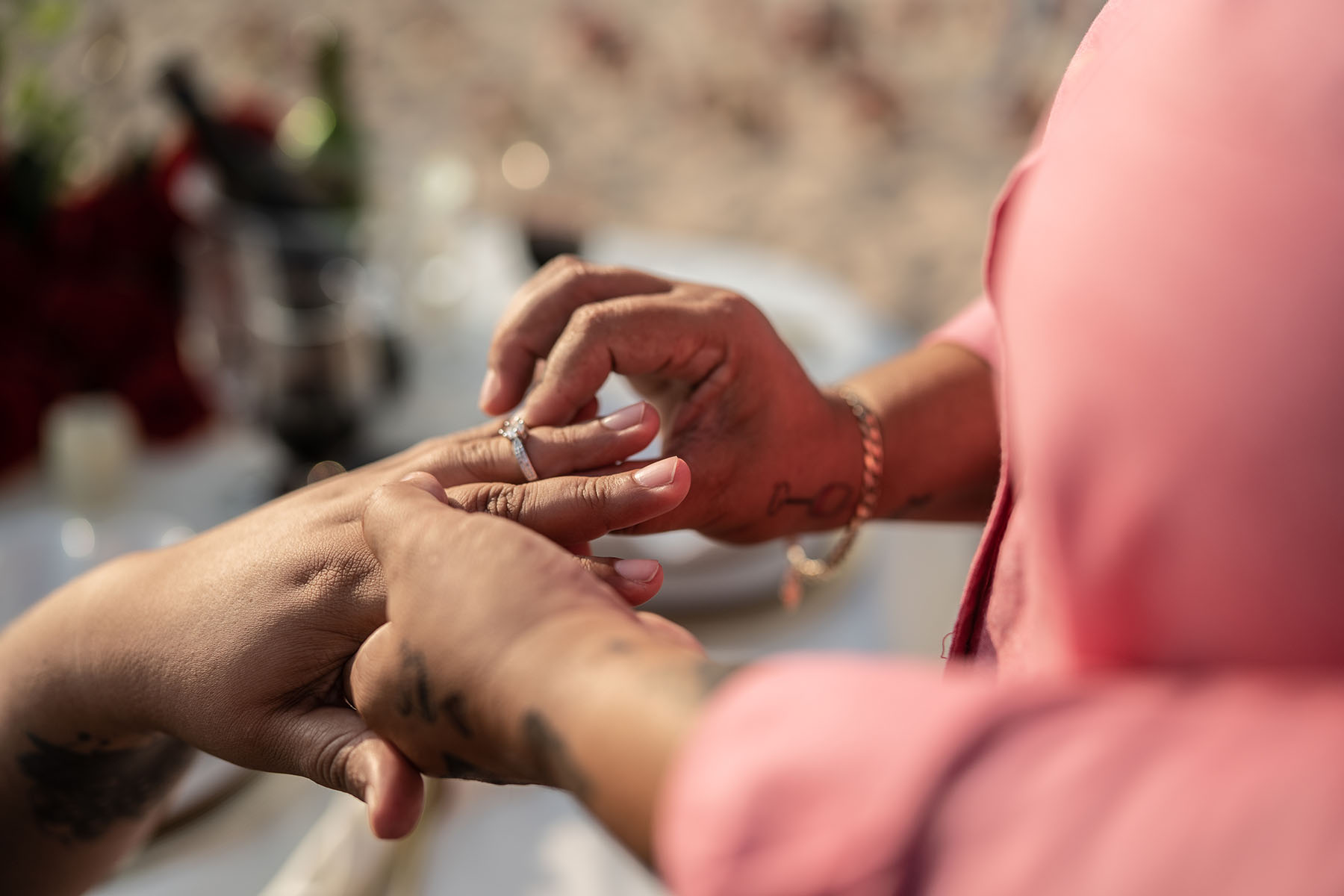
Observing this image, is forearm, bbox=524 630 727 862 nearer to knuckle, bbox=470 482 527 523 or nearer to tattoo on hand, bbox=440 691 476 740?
tattoo on hand, bbox=440 691 476 740

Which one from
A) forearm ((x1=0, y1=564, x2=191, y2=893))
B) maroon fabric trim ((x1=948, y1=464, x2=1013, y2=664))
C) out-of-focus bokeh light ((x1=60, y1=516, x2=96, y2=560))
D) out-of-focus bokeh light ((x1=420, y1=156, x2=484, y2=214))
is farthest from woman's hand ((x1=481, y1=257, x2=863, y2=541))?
out-of-focus bokeh light ((x1=420, y1=156, x2=484, y2=214))

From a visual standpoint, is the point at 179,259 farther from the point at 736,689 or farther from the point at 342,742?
the point at 736,689

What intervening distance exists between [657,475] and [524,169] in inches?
58.3

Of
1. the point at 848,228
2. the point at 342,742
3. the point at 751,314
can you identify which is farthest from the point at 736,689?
the point at 848,228

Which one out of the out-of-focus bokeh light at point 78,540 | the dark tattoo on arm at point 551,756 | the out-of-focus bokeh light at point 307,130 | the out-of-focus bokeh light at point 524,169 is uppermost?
the out-of-focus bokeh light at point 307,130

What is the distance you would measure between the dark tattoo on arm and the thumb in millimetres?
124

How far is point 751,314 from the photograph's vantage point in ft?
2.88

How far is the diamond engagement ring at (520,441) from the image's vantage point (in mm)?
792

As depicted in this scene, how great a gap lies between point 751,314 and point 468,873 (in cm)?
57

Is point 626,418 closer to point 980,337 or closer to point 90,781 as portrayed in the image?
point 980,337

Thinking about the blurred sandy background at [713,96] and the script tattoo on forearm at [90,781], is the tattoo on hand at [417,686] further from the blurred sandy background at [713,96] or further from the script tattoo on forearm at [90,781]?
the blurred sandy background at [713,96]

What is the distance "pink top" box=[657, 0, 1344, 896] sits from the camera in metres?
0.38

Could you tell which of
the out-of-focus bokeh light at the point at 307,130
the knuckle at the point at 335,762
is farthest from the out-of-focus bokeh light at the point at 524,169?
the knuckle at the point at 335,762

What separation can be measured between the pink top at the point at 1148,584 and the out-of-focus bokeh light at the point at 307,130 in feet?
4.93
